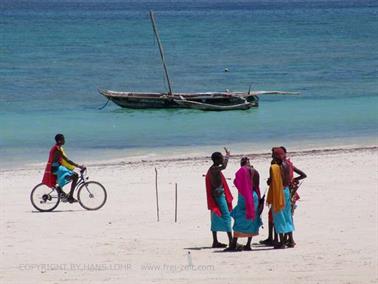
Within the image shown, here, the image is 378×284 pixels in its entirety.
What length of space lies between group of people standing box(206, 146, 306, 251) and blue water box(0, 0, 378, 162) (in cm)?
1416

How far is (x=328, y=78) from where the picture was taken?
53188mm

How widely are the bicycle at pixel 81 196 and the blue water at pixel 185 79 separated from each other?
389 inches

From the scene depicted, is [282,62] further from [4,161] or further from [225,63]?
[4,161]

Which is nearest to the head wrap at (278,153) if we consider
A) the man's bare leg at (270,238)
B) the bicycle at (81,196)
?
the man's bare leg at (270,238)

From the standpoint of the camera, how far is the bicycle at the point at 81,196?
17953 millimetres

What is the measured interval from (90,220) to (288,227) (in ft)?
13.1

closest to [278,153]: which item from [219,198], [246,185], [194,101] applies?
[246,185]

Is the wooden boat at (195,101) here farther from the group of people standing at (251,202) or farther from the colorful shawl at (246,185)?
the colorful shawl at (246,185)

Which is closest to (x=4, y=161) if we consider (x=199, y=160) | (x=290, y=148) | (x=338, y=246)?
(x=199, y=160)

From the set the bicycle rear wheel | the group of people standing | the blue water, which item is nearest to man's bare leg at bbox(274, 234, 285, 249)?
the group of people standing

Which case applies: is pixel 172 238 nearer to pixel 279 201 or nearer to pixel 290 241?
pixel 290 241

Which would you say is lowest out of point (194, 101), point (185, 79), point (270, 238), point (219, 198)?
point (270, 238)

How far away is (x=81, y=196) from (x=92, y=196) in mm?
184

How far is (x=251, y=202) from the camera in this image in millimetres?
13898
